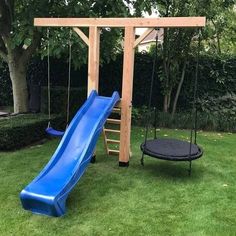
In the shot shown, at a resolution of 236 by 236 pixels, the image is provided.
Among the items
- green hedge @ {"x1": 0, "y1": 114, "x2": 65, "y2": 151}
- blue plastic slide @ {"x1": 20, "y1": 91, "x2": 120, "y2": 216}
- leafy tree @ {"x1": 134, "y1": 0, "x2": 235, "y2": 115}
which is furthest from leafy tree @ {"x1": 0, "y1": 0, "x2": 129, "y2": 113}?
leafy tree @ {"x1": 134, "y1": 0, "x2": 235, "y2": 115}

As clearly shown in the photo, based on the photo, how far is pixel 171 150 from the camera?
6.50 meters

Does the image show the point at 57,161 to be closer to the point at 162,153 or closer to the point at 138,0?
the point at 162,153

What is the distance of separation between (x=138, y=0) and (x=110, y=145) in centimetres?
325

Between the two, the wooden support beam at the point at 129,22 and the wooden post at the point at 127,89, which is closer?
the wooden support beam at the point at 129,22

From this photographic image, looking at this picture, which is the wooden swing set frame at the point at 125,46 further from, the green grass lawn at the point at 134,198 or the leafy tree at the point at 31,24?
the leafy tree at the point at 31,24

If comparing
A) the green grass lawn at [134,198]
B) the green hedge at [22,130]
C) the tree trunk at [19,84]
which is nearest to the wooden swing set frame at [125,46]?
the green grass lawn at [134,198]

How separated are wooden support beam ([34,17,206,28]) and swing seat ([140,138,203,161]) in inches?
71.9

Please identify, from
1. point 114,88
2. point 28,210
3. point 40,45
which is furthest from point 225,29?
point 28,210

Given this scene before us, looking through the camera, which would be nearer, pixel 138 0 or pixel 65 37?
pixel 65 37

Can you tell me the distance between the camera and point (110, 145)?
28.2 ft

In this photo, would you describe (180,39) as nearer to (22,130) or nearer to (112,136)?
(112,136)

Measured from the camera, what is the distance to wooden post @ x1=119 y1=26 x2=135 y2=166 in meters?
6.77

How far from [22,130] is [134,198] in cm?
332

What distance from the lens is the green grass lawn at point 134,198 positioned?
4680 mm
